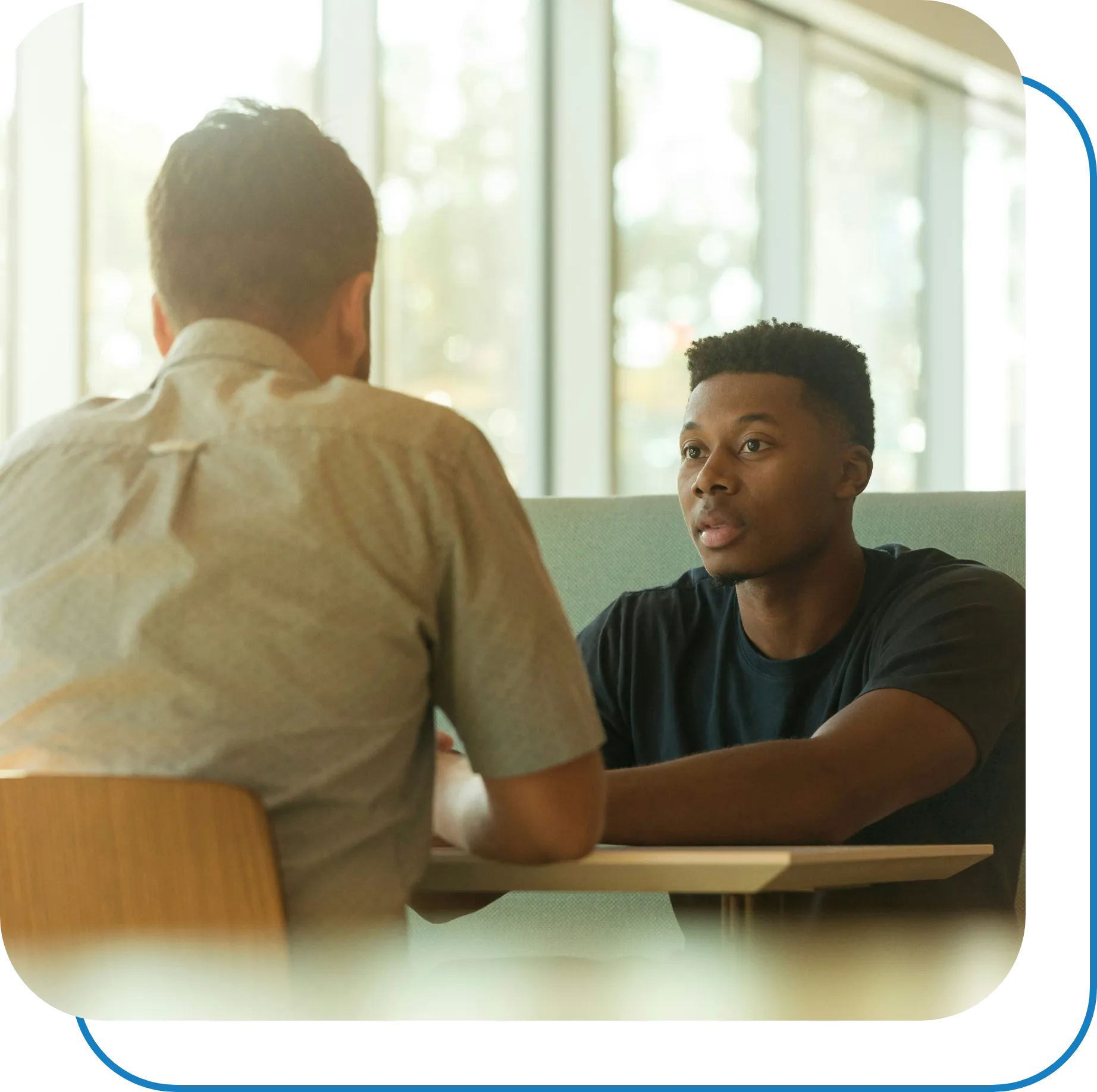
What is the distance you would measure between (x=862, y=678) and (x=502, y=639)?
1.86 ft

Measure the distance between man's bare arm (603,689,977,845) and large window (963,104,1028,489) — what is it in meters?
0.21

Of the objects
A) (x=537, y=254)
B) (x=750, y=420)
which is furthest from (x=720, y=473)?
(x=537, y=254)

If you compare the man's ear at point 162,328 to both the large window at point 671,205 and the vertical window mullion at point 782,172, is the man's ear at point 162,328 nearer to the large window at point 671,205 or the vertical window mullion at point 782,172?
the vertical window mullion at point 782,172

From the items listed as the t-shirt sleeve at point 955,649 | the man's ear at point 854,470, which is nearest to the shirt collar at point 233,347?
the t-shirt sleeve at point 955,649

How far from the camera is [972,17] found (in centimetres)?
56

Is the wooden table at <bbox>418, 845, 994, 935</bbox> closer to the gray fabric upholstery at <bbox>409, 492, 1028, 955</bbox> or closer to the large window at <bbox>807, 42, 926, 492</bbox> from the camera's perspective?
the gray fabric upholstery at <bbox>409, 492, 1028, 955</bbox>

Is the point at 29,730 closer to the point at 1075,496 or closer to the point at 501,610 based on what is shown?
the point at 501,610

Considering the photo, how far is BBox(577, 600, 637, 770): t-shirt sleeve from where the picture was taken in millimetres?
1375

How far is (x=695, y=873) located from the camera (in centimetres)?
74

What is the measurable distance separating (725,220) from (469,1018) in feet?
10.2

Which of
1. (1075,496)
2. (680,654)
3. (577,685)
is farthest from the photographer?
(680,654)

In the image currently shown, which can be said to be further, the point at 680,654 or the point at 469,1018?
the point at 680,654

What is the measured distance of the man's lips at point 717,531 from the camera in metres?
1.36

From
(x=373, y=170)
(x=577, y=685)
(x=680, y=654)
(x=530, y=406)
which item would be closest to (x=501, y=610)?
(x=577, y=685)
